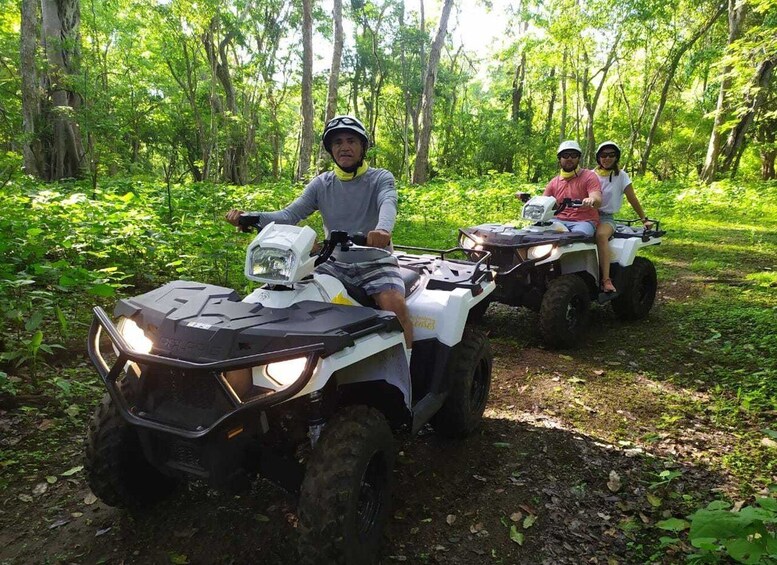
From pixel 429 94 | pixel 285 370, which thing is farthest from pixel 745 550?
pixel 429 94

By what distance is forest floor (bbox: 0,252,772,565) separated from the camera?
240cm

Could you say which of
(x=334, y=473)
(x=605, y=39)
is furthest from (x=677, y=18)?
(x=334, y=473)

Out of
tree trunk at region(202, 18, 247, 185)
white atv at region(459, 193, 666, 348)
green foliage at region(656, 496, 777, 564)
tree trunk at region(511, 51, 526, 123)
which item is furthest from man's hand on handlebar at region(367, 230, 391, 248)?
tree trunk at region(511, 51, 526, 123)

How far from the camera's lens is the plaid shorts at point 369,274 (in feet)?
9.53

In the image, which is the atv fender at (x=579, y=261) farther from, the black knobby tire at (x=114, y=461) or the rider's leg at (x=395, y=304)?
the black knobby tire at (x=114, y=461)

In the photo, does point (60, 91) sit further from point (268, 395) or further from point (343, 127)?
point (268, 395)

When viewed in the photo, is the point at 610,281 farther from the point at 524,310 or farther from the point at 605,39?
the point at 605,39

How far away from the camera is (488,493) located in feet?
9.46

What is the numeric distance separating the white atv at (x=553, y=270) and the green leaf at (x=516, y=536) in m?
2.10

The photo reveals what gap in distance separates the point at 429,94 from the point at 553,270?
14.4 metres

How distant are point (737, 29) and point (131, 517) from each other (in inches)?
766

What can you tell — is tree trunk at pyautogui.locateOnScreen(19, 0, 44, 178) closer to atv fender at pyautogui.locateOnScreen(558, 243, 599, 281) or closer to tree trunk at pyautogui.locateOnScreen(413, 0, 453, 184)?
atv fender at pyautogui.locateOnScreen(558, 243, 599, 281)

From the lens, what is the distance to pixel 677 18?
1839 centimetres

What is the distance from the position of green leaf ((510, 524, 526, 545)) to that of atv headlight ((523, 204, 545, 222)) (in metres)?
3.48
